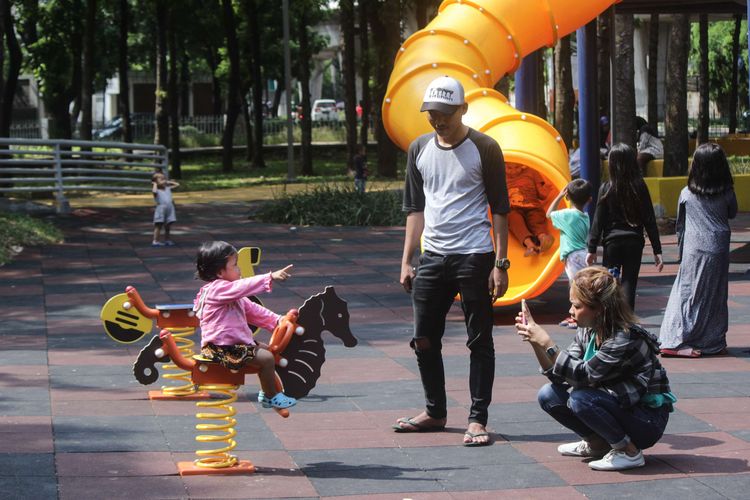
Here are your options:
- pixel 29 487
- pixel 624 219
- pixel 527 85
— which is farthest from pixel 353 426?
pixel 527 85

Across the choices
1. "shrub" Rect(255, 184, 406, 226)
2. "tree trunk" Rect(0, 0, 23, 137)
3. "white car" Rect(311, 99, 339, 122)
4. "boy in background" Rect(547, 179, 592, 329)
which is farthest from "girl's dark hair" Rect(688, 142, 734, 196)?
"white car" Rect(311, 99, 339, 122)

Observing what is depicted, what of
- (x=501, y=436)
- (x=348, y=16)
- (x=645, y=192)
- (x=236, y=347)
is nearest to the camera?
(x=236, y=347)

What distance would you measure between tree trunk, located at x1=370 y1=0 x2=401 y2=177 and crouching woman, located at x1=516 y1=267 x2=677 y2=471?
27.0 m

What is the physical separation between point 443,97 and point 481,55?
21.1 feet

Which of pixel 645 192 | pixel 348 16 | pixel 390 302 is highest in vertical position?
pixel 348 16

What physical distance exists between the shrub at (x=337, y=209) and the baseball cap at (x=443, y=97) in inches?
548

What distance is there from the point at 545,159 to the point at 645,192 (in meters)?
1.55

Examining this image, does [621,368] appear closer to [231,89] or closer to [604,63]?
[604,63]

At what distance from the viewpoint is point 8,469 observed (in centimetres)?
611

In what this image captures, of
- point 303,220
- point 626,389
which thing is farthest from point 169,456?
point 303,220

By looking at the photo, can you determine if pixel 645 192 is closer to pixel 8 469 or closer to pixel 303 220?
pixel 8 469

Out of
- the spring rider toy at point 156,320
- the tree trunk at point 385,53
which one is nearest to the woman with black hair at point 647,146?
the spring rider toy at point 156,320

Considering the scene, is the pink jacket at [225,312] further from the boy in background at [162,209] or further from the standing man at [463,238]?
the boy in background at [162,209]

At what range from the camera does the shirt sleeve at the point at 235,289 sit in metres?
6.01
